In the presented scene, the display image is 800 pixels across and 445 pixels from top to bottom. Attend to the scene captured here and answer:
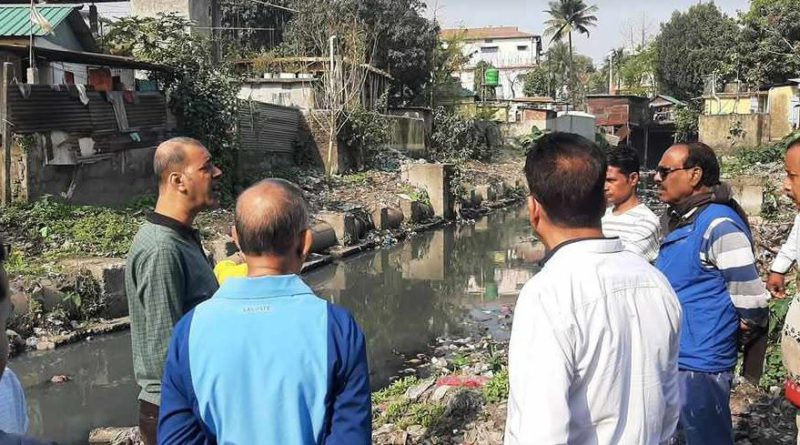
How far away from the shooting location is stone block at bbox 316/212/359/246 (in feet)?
40.8

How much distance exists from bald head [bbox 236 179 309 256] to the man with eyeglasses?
1.72m

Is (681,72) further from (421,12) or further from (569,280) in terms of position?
(569,280)

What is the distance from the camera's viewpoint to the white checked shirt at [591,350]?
1.55 metres

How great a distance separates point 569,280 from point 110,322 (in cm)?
716

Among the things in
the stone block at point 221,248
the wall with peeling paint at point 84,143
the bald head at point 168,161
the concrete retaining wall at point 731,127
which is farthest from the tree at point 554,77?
the bald head at point 168,161

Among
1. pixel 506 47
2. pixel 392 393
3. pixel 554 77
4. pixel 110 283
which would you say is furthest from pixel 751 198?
pixel 506 47

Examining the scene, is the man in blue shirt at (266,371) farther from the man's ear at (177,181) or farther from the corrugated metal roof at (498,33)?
the corrugated metal roof at (498,33)

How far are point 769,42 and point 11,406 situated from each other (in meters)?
28.8

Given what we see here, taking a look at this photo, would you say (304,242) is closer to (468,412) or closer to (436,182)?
(468,412)

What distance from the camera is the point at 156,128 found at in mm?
12367

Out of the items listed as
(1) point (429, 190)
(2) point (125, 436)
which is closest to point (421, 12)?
(1) point (429, 190)

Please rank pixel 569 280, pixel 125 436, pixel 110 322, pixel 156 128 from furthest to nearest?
pixel 156 128
pixel 110 322
pixel 125 436
pixel 569 280

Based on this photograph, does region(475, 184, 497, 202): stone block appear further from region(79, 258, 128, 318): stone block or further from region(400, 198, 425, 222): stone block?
region(79, 258, 128, 318): stone block

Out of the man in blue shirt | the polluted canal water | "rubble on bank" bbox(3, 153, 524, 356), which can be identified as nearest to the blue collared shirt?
the man in blue shirt
